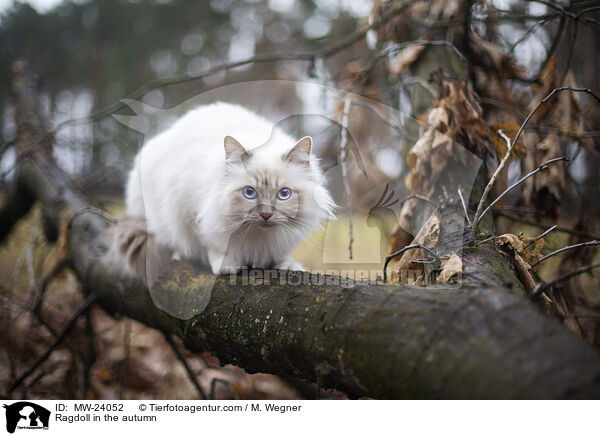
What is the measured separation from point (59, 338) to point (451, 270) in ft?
6.66

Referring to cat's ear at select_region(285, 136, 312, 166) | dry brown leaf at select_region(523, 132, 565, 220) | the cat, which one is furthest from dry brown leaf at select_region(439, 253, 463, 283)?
dry brown leaf at select_region(523, 132, 565, 220)

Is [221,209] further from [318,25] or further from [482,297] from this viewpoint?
[318,25]

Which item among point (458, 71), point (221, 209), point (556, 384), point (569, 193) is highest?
point (458, 71)

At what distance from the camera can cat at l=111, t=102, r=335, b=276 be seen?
4.55ft

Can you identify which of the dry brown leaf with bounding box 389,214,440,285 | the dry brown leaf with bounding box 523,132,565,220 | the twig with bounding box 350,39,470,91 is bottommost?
the dry brown leaf with bounding box 389,214,440,285

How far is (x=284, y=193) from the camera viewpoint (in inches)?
55.0

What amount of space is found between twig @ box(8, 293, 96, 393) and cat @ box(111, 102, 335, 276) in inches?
18.9

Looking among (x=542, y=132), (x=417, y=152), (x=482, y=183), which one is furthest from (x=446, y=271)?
(x=542, y=132)

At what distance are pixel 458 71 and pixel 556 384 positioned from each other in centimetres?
180

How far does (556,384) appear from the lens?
622 mm

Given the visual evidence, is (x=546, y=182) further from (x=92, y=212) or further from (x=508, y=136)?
(x=92, y=212)
